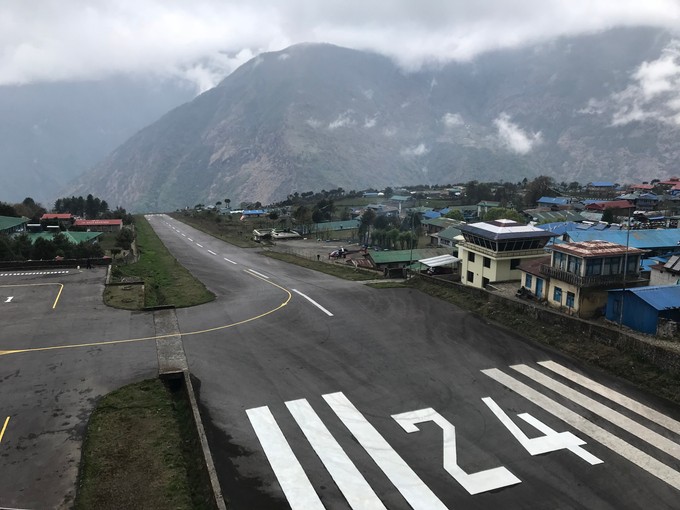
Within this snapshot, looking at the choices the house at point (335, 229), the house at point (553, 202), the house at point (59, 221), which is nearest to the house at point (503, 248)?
the house at point (335, 229)

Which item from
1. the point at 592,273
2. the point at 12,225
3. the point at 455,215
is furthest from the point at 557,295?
the point at 455,215

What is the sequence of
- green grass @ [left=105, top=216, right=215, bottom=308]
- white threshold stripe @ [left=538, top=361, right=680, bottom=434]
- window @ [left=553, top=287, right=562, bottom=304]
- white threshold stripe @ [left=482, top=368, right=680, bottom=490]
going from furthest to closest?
green grass @ [left=105, top=216, right=215, bottom=308] < window @ [left=553, top=287, right=562, bottom=304] < white threshold stripe @ [left=538, top=361, right=680, bottom=434] < white threshold stripe @ [left=482, top=368, right=680, bottom=490]

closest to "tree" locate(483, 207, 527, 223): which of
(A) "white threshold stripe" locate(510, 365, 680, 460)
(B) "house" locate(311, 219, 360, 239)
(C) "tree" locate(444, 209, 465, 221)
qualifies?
(C) "tree" locate(444, 209, 465, 221)

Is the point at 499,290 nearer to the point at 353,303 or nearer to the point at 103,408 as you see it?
the point at 353,303

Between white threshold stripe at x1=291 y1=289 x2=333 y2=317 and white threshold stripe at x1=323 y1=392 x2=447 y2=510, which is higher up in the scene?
white threshold stripe at x1=291 y1=289 x2=333 y2=317

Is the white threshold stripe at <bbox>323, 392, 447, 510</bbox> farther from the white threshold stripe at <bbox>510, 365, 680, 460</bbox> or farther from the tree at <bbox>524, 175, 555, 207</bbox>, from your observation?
the tree at <bbox>524, 175, 555, 207</bbox>

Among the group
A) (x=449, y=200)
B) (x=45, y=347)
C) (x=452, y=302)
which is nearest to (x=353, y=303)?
(x=452, y=302)

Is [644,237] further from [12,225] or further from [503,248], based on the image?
[12,225]
